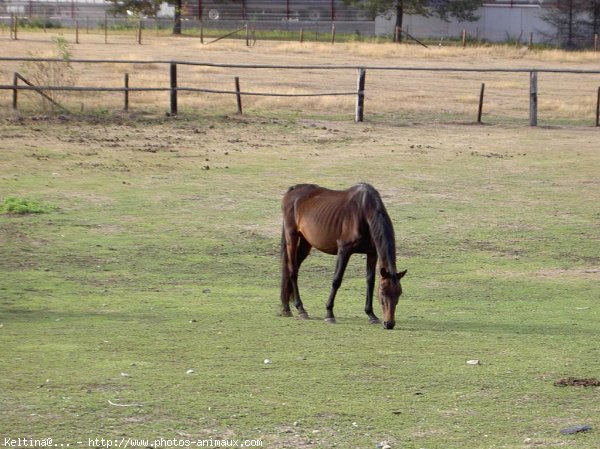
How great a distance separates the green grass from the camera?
6164 mm

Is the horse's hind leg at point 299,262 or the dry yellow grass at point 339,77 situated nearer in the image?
the horse's hind leg at point 299,262

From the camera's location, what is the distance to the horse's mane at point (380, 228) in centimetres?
888

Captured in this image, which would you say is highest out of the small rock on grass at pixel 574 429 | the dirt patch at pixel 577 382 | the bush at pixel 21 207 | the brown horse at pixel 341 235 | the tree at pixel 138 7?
the tree at pixel 138 7

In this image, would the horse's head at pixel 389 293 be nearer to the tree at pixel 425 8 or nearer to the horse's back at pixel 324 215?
the horse's back at pixel 324 215

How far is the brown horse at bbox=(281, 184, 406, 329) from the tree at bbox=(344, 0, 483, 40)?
2243 inches

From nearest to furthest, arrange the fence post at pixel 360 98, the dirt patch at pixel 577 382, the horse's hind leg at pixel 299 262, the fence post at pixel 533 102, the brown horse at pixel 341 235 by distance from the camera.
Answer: the dirt patch at pixel 577 382 → the brown horse at pixel 341 235 → the horse's hind leg at pixel 299 262 → the fence post at pixel 360 98 → the fence post at pixel 533 102

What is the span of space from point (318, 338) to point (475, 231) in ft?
22.1

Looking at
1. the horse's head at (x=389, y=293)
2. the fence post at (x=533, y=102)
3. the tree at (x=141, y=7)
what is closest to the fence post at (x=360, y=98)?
the fence post at (x=533, y=102)

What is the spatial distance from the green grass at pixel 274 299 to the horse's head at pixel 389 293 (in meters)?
0.21

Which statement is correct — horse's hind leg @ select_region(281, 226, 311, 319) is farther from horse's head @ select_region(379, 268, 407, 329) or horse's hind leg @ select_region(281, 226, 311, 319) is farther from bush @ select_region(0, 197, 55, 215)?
bush @ select_region(0, 197, 55, 215)

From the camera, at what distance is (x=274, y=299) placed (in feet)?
34.8

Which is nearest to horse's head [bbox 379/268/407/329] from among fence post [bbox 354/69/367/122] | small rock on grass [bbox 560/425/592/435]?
small rock on grass [bbox 560/425/592/435]

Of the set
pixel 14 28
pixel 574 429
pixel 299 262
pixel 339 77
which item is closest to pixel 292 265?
pixel 299 262

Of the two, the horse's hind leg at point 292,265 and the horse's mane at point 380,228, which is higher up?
the horse's mane at point 380,228
